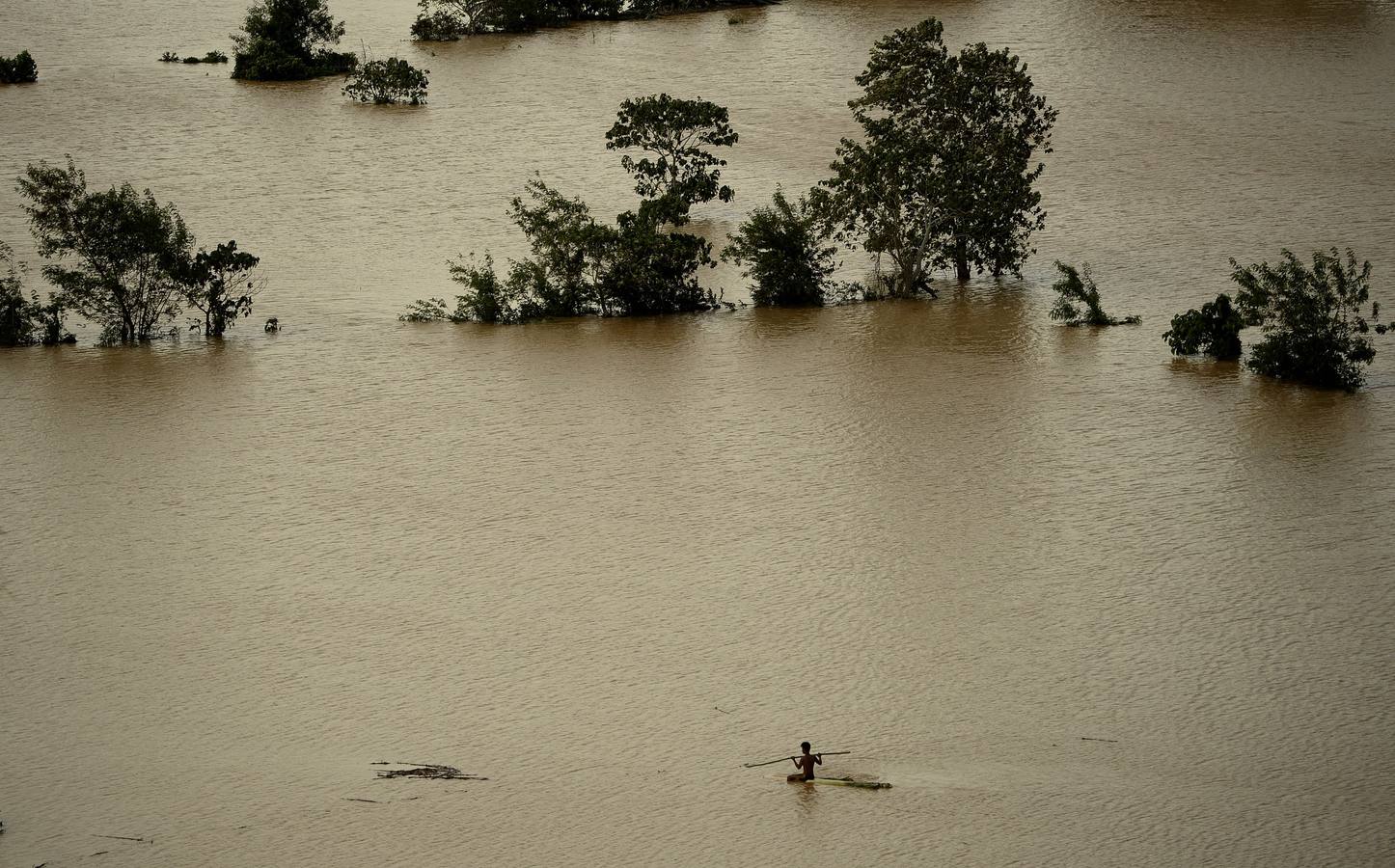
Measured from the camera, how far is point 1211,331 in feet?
88.1

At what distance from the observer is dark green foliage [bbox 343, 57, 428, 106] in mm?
45250

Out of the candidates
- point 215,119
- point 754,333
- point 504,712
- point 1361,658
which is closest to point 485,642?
point 504,712

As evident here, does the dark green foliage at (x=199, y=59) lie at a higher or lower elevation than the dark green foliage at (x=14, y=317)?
higher

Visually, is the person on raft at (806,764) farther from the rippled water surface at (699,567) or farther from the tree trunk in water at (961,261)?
the tree trunk in water at (961,261)

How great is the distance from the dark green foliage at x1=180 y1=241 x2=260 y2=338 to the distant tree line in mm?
18

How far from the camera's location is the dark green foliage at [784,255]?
30.2m

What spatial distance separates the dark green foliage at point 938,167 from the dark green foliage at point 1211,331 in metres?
4.76

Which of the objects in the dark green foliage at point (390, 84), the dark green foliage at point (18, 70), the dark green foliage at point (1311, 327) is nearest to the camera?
the dark green foliage at point (1311, 327)

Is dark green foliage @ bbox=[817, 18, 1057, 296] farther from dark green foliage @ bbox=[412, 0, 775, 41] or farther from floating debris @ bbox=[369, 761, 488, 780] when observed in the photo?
dark green foliage @ bbox=[412, 0, 775, 41]

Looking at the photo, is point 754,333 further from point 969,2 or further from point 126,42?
point 126,42

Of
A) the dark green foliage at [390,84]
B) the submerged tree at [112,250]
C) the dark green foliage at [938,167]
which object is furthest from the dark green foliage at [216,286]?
the dark green foliage at [390,84]

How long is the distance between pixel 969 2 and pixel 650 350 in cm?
2974

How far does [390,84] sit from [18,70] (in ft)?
38.0

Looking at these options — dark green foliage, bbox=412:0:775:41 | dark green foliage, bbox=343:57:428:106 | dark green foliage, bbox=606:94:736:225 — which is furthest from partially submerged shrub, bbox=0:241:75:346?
dark green foliage, bbox=412:0:775:41
